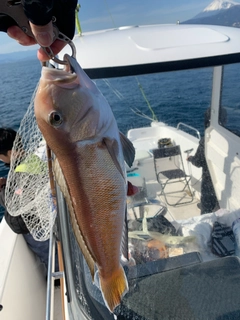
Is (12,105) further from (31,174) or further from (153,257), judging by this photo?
(153,257)

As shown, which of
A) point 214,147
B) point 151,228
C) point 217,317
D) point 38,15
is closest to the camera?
point 38,15

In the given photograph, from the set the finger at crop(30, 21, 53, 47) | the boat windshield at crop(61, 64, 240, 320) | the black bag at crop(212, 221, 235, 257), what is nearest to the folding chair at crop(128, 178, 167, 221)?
the boat windshield at crop(61, 64, 240, 320)

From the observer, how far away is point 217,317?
5.05 ft

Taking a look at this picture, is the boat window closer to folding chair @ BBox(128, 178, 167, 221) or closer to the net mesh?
folding chair @ BBox(128, 178, 167, 221)

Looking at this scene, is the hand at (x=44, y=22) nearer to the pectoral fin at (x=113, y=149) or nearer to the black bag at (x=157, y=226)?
the pectoral fin at (x=113, y=149)

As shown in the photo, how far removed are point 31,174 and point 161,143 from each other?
1.71m

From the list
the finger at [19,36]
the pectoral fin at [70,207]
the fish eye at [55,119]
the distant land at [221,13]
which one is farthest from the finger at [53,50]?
the distant land at [221,13]

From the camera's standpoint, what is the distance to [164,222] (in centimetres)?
224

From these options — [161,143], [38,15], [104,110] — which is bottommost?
[161,143]

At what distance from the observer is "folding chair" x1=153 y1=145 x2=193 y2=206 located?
271cm

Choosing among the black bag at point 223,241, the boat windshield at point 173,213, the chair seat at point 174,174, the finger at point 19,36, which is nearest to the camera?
the finger at point 19,36

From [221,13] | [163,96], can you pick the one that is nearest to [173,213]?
[163,96]

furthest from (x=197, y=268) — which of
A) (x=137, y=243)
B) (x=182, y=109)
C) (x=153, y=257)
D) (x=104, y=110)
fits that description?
(x=182, y=109)

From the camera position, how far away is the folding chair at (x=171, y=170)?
107 inches
